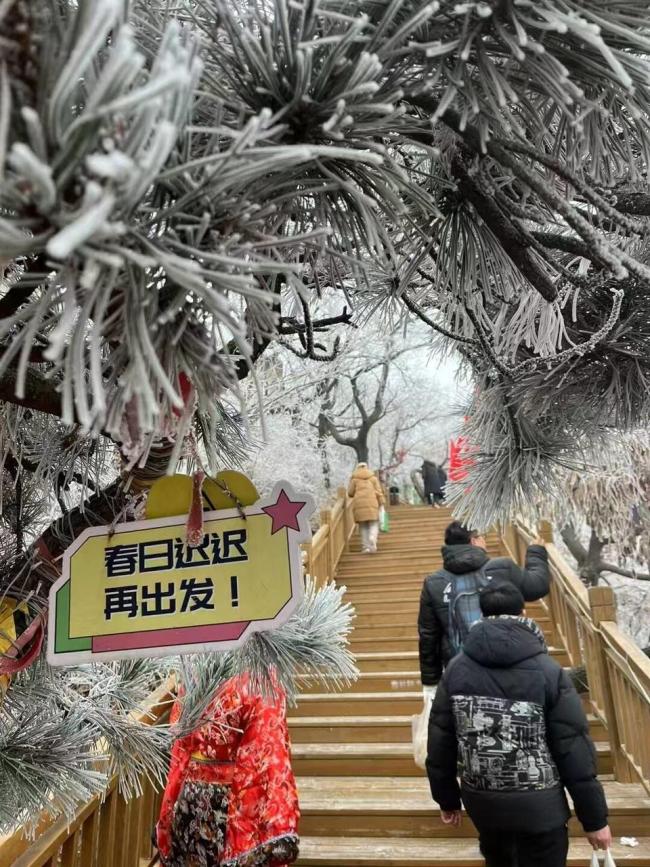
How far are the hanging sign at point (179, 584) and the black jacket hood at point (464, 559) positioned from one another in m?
2.28

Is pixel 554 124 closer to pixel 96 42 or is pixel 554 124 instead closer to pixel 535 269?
pixel 535 269

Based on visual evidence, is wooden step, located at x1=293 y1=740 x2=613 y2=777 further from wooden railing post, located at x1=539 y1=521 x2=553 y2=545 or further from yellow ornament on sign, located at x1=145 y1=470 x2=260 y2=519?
yellow ornament on sign, located at x1=145 y1=470 x2=260 y2=519

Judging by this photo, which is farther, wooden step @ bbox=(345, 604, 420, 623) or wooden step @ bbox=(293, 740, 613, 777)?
wooden step @ bbox=(345, 604, 420, 623)

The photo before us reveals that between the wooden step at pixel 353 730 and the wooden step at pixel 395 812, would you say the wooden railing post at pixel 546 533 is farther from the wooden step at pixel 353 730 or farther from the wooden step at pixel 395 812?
the wooden step at pixel 395 812

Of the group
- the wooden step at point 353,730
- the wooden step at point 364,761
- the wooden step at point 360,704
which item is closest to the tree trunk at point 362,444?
the wooden step at point 360,704


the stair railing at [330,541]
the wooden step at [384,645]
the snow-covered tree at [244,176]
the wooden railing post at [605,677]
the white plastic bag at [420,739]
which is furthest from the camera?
the stair railing at [330,541]

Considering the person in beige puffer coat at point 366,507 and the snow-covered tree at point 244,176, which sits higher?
the person in beige puffer coat at point 366,507

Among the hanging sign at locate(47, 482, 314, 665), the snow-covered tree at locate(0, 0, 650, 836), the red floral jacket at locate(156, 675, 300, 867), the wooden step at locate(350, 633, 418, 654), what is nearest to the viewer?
the snow-covered tree at locate(0, 0, 650, 836)

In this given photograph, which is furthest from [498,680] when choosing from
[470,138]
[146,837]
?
[470,138]

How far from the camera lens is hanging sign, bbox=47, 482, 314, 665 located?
750 millimetres

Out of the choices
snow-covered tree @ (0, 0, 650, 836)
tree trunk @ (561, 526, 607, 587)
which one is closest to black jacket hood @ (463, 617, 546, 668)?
snow-covered tree @ (0, 0, 650, 836)

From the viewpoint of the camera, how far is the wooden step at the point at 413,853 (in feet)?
8.67

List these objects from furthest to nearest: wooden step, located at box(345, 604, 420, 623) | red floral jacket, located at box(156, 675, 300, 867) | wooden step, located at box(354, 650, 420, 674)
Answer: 1. wooden step, located at box(345, 604, 420, 623)
2. wooden step, located at box(354, 650, 420, 674)
3. red floral jacket, located at box(156, 675, 300, 867)

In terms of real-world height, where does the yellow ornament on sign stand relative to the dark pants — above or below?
above
